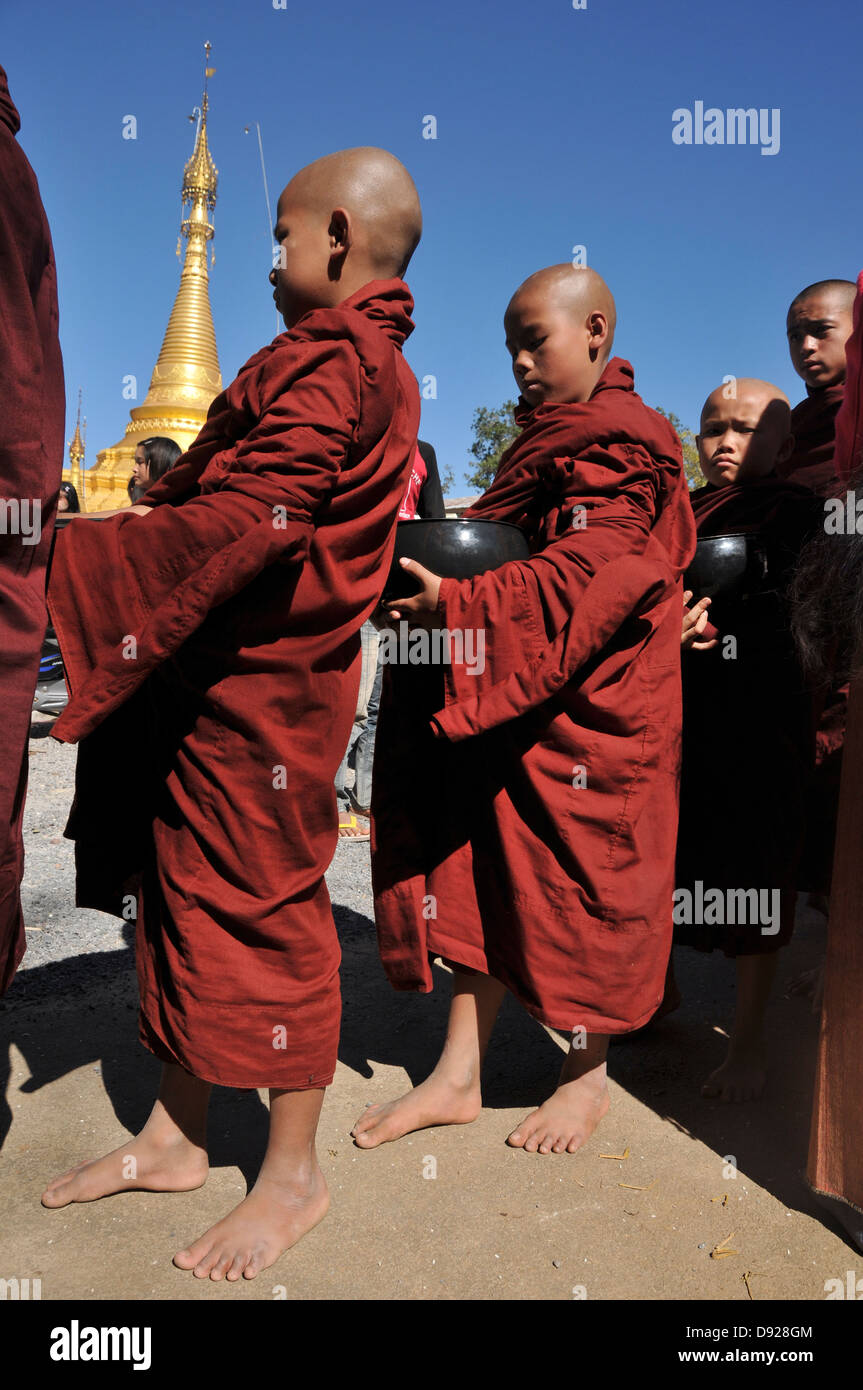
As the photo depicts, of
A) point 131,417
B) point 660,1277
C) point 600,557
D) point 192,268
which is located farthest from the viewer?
point 192,268

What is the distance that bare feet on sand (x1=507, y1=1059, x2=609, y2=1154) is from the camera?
91.3 inches

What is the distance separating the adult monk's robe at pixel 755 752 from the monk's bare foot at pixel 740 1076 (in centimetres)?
29

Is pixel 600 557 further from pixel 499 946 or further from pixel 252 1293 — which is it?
pixel 252 1293

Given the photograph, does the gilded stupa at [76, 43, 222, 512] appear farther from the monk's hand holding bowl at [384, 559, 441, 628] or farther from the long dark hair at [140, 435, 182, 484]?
the monk's hand holding bowl at [384, 559, 441, 628]

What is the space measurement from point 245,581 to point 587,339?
1.31 meters

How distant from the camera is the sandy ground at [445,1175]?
1.83 metres

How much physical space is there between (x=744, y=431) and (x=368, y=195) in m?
1.40

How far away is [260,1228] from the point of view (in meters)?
1.86

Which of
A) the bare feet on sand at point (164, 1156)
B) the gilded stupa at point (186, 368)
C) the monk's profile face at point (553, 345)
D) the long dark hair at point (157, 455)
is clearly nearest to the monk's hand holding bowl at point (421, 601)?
the monk's profile face at point (553, 345)

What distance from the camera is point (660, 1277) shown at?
1.86 m

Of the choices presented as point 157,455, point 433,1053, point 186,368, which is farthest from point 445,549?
point 186,368

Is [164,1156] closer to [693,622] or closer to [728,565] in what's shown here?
[693,622]

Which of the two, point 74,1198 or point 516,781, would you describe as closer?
point 74,1198

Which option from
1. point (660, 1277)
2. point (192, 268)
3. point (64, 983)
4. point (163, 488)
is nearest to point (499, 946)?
point (660, 1277)
